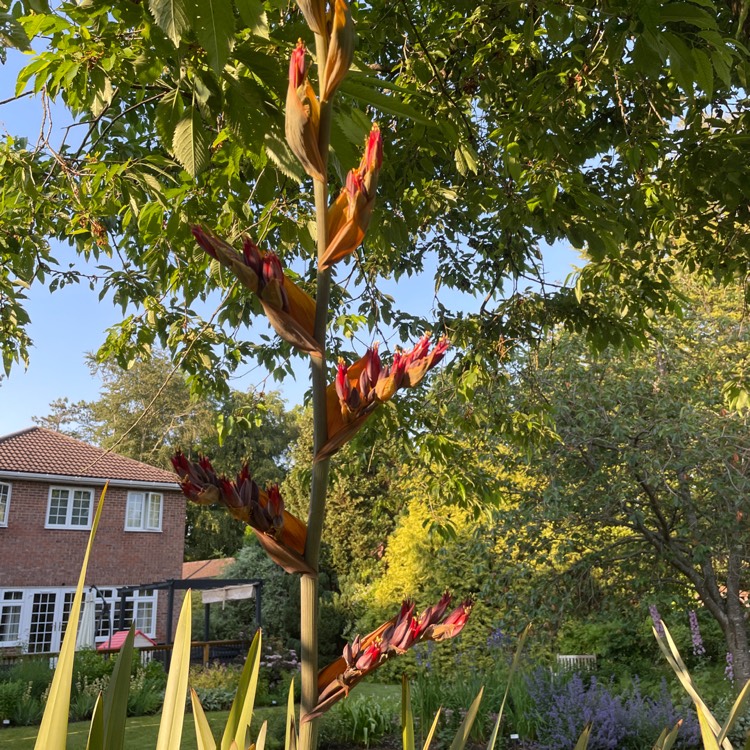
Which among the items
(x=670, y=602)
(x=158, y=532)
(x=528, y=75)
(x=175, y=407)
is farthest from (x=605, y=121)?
(x=175, y=407)

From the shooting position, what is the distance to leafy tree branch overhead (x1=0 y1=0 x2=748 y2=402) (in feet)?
6.97

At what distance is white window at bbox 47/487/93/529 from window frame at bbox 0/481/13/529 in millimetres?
1062

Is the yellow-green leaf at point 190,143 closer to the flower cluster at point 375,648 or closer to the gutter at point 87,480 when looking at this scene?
the flower cluster at point 375,648

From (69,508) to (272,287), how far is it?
21.9 m

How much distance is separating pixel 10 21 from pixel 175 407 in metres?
33.3

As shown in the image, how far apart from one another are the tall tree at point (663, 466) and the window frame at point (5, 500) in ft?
52.4

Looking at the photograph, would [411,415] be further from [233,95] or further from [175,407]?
[175,407]

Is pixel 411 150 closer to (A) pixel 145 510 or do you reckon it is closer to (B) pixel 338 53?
(B) pixel 338 53

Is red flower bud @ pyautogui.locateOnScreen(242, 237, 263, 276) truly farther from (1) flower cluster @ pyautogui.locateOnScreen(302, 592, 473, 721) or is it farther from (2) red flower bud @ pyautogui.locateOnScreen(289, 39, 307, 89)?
(1) flower cluster @ pyautogui.locateOnScreen(302, 592, 473, 721)

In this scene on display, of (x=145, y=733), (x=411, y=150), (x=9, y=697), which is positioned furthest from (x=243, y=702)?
(x=9, y=697)

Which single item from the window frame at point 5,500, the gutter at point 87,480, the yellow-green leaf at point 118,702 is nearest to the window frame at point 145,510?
the gutter at point 87,480

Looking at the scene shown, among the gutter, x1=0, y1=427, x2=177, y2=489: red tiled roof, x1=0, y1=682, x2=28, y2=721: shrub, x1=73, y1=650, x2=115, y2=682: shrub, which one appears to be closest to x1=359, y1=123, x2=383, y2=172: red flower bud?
x1=0, y1=682, x2=28, y2=721: shrub

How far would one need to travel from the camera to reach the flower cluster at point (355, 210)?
69cm

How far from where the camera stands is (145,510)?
22.0 m
